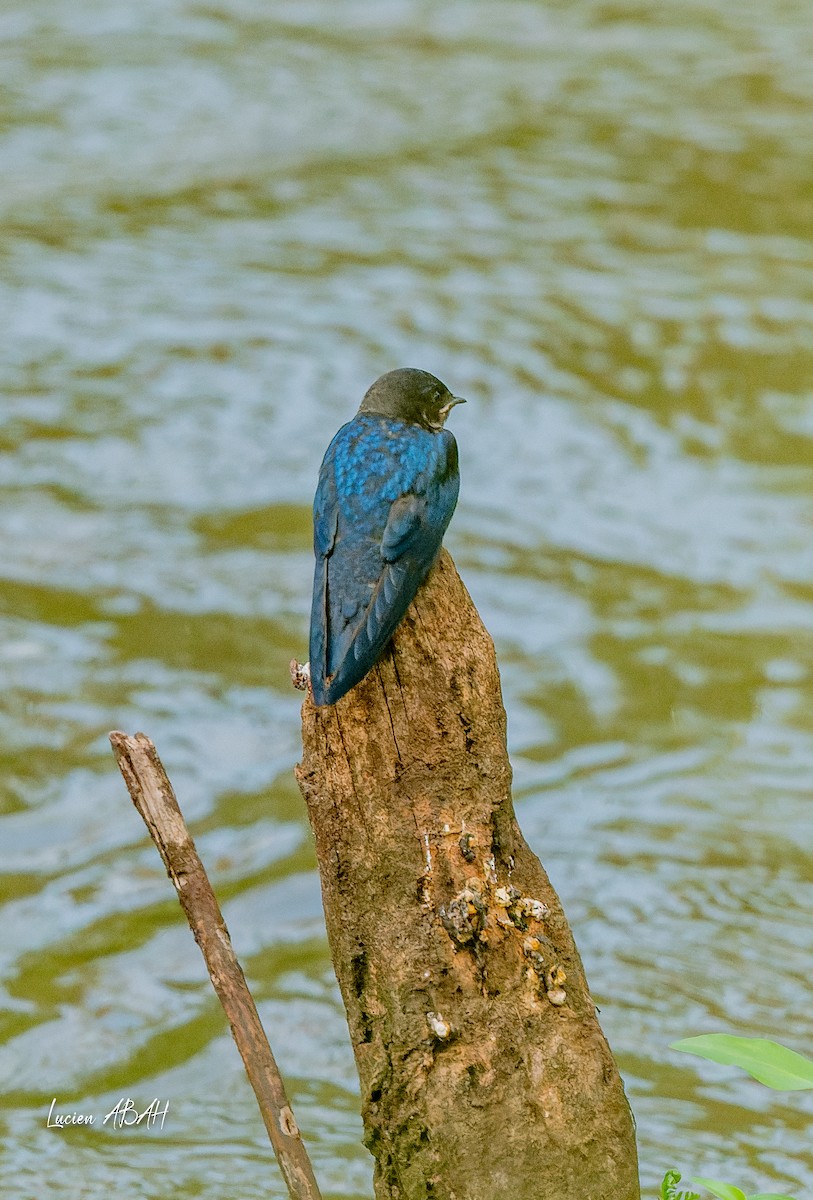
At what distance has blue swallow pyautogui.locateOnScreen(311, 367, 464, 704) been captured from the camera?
2.82 metres

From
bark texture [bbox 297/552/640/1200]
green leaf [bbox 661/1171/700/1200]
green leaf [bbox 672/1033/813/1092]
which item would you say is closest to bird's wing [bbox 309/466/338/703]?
bark texture [bbox 297/552/640/1200]

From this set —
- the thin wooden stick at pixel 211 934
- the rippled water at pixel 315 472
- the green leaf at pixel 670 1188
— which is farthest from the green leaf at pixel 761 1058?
the rippled water at pixel 315 472

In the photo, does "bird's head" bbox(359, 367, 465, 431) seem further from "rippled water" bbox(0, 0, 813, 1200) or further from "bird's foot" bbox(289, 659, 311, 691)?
"rippled water" bbox(0, 0, 813, 1200)

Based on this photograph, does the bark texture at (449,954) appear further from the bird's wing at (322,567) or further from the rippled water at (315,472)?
the rippled water at (315,472)

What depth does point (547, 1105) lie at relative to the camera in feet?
9.07

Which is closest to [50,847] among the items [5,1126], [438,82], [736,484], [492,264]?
[5,1126]

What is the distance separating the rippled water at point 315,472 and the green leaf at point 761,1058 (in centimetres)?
166

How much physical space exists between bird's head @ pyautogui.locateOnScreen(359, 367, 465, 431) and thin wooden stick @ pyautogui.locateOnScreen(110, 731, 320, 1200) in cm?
91

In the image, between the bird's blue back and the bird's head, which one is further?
the bird's head

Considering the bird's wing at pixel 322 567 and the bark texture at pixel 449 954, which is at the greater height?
the bird's wing at pixel 322 567

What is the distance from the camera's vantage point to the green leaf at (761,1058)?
2.46 metres

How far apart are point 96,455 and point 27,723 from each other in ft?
7.41

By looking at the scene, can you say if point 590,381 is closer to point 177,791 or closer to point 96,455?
point 96,455

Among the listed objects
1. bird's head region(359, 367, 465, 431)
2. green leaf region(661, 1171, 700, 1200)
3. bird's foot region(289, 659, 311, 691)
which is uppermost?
bird's head region(359, 367, 465, 431)
